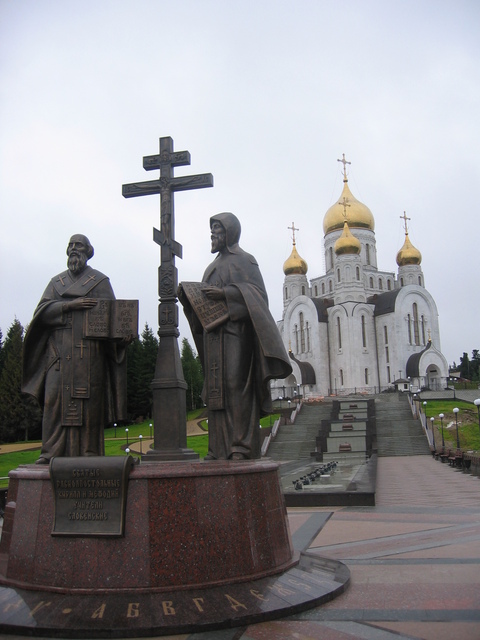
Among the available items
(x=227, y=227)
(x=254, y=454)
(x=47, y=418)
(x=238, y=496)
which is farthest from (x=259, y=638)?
(x=227, y=227)

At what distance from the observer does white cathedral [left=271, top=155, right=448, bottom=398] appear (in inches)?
2356

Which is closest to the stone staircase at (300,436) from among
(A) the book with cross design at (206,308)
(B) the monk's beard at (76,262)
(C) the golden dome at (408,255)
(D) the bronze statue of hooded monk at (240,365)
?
(D) the bronze statue of hooded monk at (240,365)

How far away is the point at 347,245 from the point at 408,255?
8506 mm

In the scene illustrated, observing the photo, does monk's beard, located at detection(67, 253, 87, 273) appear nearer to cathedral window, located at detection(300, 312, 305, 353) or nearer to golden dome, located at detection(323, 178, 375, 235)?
cathedral window, located at detection(300, 312, 305, 353)

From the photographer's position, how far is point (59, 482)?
5.34 meters

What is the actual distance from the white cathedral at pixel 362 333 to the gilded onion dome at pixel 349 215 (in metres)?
0.98

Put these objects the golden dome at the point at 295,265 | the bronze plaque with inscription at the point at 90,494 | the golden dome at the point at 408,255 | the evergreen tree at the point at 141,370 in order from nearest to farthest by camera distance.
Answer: the bronze plaque with inscription at the point at 90,494 → the evergreen tree at the point at 141,370 → the golden dome at the point at 408,255 → the golden dome at the point at 295,265

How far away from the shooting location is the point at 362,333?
6191 cm

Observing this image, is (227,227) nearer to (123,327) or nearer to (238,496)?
(123,327)

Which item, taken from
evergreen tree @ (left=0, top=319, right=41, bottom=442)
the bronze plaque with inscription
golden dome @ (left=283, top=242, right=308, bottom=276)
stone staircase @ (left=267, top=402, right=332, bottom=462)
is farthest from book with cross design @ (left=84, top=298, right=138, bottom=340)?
golden dome @ (left=283, top=242, right=308, bottom=276)

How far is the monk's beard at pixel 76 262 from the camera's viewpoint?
20.9 ft

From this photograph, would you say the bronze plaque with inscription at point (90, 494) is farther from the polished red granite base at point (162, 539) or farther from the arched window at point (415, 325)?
the arched window at point (415, 325)

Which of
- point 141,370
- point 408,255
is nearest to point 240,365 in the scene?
point 141,370

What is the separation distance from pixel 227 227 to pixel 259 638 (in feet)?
13.0
